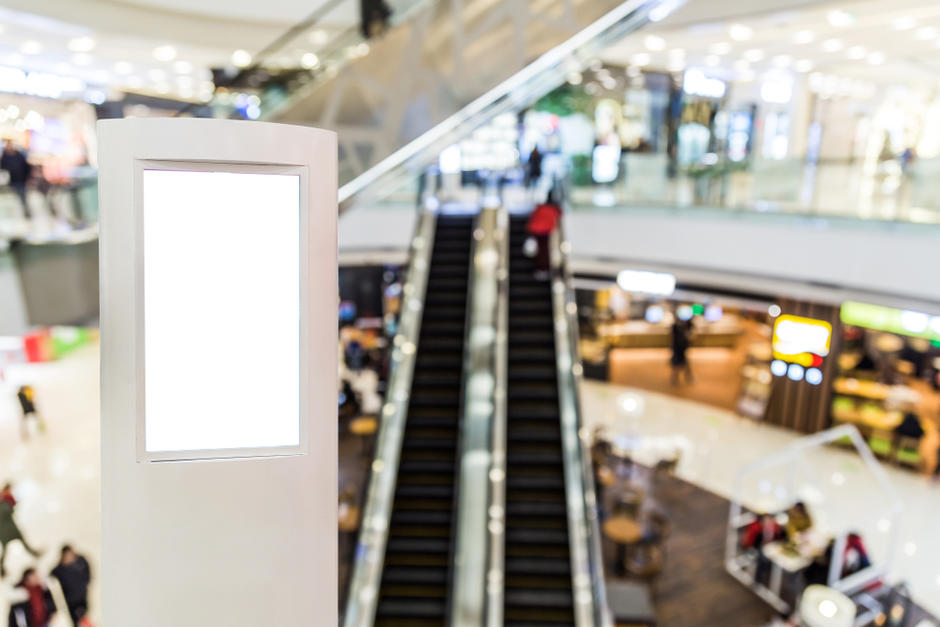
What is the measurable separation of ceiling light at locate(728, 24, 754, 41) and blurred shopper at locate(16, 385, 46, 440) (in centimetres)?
1291

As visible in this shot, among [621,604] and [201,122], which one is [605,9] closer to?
[201,122]

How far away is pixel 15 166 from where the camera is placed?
7.26 metres

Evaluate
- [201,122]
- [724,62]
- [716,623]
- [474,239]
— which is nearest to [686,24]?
[724,62]

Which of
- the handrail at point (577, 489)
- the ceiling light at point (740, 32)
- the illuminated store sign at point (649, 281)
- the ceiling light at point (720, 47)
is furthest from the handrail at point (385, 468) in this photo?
the ceiling light at point (720, 47)

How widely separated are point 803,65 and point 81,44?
49.9 ft

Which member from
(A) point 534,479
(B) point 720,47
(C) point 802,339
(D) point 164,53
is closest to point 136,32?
(D) point 164,53

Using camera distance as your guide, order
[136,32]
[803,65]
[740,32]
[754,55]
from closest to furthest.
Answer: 1. [136,32]
2. [740,32]
3. [754,55]
4. [803,65]

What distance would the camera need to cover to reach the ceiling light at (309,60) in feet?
21.0

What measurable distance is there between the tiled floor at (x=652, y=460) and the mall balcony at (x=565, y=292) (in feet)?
0.20

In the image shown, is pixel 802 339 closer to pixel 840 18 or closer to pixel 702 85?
pixel 840 18

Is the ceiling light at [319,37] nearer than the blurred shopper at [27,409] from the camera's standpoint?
Yes

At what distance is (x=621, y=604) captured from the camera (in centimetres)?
744

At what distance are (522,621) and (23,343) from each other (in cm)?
892

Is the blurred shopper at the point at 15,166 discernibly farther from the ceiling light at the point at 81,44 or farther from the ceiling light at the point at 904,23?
the ceiling light at the point at 904,23
